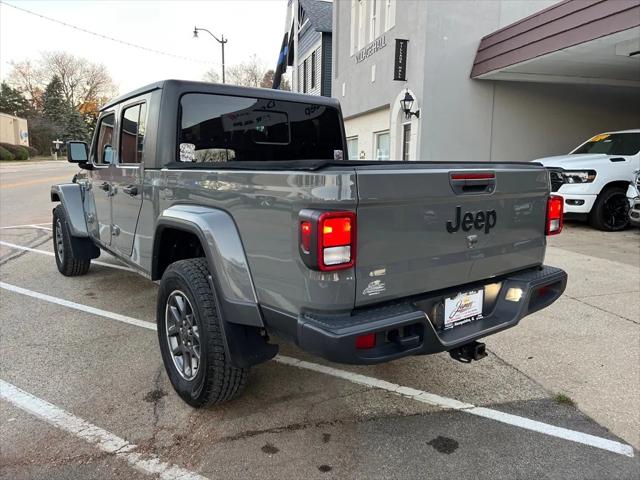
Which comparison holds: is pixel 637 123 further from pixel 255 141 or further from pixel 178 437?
pixel 178 437

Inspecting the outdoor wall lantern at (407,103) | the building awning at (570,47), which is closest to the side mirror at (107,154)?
the building awning at (570,47)

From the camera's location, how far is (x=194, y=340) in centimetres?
300

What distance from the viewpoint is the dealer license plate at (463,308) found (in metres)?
2.64

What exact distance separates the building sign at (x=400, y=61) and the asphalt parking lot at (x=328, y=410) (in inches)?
374

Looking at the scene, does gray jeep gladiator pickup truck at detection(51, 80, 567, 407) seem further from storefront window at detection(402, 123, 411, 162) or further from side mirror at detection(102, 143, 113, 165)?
storefront window at detection(402, 123, 411, 162)

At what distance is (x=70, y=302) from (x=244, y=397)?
284 cm

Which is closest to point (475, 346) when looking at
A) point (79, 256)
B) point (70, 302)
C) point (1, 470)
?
point (1, 470)

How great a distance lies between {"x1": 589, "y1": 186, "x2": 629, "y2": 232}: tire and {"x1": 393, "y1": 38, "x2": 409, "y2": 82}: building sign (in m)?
5.91

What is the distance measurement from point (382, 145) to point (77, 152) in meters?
12.1

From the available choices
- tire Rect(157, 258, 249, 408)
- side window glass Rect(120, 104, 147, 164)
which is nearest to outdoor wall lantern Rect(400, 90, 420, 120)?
side window glass Rect(120, 104, 147, 164)

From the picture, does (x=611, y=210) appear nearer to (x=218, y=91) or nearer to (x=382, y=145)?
(x=382, y=145)

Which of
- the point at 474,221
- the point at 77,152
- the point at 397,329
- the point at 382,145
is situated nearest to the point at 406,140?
the point at 382,145

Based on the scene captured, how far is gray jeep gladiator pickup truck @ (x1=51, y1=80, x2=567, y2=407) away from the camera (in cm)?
219

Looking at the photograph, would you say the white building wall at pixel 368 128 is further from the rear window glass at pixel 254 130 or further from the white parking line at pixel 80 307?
the white parking line at pixel 80 307
